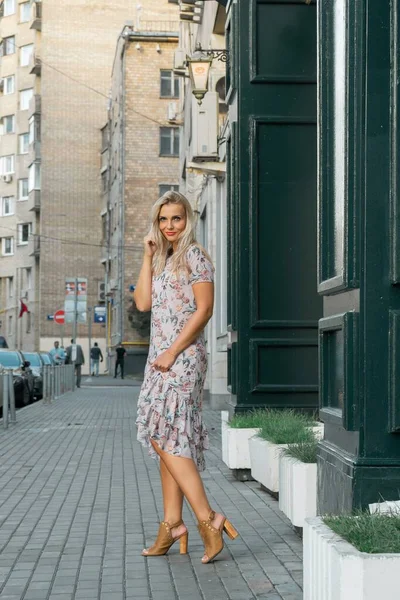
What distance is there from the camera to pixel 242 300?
34.5 feet

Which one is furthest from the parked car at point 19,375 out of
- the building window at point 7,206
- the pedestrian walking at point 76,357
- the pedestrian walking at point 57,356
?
the building window at point 7,206

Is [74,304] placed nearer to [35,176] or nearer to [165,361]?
[35,176]

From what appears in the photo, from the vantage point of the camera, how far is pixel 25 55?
78000 millimetres

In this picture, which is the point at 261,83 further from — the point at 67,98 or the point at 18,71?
the point at 18,71

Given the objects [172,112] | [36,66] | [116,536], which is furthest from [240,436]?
[36,66]

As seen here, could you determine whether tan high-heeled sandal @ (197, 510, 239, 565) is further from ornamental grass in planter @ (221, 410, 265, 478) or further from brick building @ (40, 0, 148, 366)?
brick building @ (40, 0, 148, 366)

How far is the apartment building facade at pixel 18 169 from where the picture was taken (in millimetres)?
73625

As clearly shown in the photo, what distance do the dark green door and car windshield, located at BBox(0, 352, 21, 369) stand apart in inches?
814

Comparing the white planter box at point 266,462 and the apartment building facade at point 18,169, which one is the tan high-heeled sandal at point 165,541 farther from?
the apartment building facade at point 18,169

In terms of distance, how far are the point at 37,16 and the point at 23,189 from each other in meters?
Result: 12.3

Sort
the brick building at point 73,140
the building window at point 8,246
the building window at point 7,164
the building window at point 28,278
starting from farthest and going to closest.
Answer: the building window at point 7,164, the building window at point 8,246, the building window at point 28,278, the brick building at point 73,140

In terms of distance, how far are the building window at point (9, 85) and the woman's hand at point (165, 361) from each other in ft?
248

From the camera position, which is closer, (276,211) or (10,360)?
(276,211)

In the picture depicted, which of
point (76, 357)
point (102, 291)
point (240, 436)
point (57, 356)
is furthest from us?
point (102, 291)
